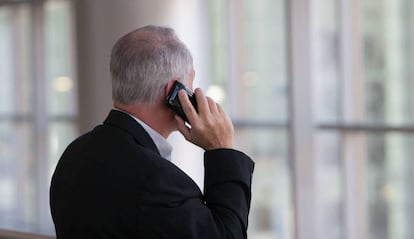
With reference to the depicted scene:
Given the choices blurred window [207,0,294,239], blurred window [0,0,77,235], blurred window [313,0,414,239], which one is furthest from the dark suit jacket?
blurred window [0,0,77,235]

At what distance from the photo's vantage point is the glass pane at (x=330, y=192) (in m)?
6.07

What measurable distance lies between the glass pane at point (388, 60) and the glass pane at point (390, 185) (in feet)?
0.54

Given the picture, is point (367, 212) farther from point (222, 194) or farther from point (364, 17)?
point (222, 194)

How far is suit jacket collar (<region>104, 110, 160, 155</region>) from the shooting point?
2238mm

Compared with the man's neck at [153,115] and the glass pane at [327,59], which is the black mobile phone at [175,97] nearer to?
the man's neck at [153,115]

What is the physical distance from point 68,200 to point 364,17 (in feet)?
12.9

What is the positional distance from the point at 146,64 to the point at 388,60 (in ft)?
12.4

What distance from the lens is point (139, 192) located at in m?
2.14

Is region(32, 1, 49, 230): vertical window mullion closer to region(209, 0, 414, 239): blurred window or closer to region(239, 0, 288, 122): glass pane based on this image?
region(239, 0, 288, 122): glass pane

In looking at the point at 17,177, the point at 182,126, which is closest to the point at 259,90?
the point at 17,177

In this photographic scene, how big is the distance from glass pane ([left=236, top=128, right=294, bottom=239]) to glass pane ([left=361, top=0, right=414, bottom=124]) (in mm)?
1060

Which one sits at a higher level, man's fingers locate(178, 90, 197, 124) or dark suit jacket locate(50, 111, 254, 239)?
man's fingers locate(178, 90, 197, 124)

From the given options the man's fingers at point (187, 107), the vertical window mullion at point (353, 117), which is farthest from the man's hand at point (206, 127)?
the vertical window mullion at point (353, 117)

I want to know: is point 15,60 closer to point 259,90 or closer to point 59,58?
point 59,58
